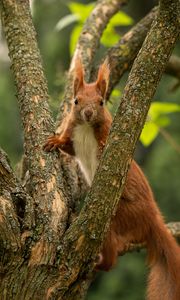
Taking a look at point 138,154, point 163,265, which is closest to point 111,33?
point 163,265

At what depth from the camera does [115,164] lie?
268cm

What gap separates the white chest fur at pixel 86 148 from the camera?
149 inches

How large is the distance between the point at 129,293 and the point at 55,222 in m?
13.0

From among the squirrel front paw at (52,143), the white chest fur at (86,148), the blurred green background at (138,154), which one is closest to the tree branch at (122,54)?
the white chest fur at (86,148)

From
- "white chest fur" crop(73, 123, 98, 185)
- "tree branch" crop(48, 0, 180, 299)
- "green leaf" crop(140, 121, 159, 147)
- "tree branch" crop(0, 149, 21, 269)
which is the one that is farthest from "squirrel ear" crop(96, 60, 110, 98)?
"tree branch" crop(0, 149, 21, 269)

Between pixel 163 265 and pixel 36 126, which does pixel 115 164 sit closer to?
pixel 36 126

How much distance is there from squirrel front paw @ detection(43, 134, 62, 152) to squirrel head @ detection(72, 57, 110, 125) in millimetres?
384

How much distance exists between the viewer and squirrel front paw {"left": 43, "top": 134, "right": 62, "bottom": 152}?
3212 millimetres

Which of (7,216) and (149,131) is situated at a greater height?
(149,131)

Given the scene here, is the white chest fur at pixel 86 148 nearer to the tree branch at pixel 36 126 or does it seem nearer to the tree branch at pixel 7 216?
the tree branch at pixel 36 126

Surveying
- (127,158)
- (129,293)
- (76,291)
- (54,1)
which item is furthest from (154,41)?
(54,1)

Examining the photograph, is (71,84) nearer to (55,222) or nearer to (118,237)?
(118,237)

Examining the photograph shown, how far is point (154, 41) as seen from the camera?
2.74 m

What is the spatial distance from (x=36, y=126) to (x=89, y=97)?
72 cm
